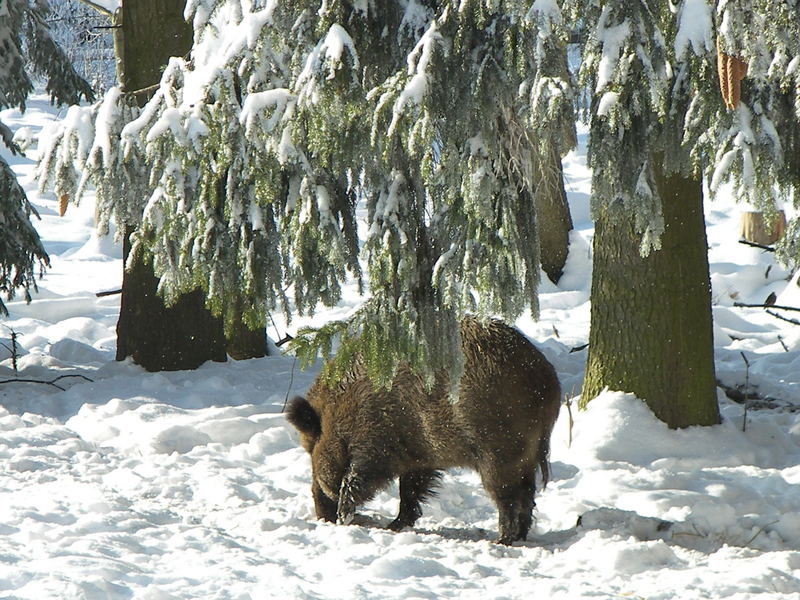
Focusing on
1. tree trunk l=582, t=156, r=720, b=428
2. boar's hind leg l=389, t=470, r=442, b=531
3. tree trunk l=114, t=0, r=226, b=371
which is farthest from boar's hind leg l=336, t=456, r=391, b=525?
tree trunk l=114, t=0, r=226, b=371

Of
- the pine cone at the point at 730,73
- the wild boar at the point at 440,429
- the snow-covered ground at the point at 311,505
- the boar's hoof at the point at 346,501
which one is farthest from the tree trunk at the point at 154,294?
the pine cone at the point at 730,73

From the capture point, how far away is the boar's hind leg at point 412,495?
5.72m

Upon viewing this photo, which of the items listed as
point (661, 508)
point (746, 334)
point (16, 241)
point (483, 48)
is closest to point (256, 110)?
point (483, 48)

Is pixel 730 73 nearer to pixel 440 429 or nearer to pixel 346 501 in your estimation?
pixel 440 429

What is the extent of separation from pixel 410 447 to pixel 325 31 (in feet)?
8.63

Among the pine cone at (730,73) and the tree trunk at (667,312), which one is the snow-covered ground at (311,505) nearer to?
the tree trunk at (667,312)

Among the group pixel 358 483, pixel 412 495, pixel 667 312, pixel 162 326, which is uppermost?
pixel 667 312

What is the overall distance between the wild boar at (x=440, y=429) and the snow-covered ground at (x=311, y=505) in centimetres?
27

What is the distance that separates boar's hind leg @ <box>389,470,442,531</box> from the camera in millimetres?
5723

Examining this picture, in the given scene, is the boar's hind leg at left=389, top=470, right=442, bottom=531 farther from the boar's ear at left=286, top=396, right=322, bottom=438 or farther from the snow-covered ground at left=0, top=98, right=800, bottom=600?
the boar's ear at left=286, top=396, right=322, bottom=438

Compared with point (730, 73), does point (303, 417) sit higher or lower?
lower

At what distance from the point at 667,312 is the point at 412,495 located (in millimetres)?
2433

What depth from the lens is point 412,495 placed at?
18.8ft

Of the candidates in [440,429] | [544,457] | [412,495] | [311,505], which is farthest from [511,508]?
[311,505]
